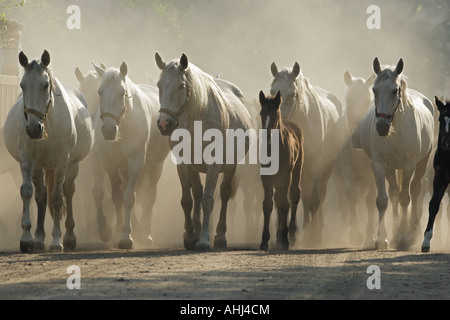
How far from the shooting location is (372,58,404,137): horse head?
1398 cm

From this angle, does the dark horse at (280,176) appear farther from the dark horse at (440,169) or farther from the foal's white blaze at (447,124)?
the foal's white blaze at (447,124)

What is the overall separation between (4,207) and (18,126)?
7.35 metres

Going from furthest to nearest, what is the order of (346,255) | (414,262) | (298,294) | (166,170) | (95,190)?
(166,170)
(95,190)
(346,255)
(414,262)
(298,294)

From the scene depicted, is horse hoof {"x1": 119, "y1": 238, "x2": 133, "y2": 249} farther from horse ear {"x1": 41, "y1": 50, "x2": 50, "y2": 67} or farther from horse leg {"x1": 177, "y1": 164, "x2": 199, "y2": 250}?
horse ear {"x1": 41, "y1": 50, "x2": 50, "y2": 67}

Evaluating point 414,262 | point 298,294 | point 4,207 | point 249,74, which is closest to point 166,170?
point 4,207

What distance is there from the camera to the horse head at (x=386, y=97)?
1398cm

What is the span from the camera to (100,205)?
15586 millimetres

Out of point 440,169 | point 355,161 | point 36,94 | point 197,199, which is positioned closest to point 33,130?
point 36,94

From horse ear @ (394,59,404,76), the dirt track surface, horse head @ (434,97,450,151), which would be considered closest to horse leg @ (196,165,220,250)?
the dirt track surface

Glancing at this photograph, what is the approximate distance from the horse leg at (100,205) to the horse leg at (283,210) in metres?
2.90

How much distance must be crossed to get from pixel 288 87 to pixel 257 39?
31.2 meters

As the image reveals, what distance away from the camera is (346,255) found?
1305 centimetres

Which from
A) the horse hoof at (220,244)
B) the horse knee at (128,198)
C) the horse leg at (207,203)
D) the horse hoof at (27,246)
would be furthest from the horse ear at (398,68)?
the horse hoof at (27,246)
